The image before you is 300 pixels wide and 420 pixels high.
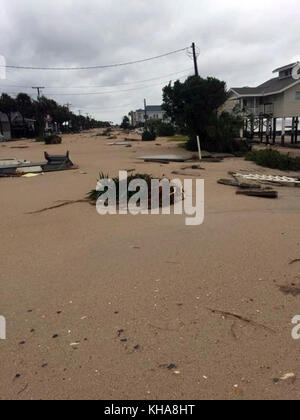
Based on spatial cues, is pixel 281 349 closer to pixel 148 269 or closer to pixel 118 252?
pixel 148 269

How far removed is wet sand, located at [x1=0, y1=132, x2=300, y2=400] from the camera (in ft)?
8.98

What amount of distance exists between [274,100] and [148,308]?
3734 cm

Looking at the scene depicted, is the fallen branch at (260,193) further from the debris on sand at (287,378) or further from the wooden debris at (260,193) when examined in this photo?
the debris on sand at (287,378)

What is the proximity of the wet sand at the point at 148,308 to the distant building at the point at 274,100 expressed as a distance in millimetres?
26907

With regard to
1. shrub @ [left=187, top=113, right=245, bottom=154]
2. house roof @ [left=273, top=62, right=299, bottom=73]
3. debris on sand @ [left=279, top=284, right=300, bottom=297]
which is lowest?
debris on sand @ [left=279, top=284, right=300, bottom=297]

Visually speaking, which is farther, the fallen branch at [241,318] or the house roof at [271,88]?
the house roof at [271,88]

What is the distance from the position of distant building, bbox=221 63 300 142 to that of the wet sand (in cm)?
2691

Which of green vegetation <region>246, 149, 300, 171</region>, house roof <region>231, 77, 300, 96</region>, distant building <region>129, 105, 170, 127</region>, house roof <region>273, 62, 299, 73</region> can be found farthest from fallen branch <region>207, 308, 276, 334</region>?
distant building <region>129, 105, 170, 127</region>

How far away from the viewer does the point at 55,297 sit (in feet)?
13.4

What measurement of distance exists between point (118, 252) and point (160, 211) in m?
2.62

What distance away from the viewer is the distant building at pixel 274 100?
113 ft

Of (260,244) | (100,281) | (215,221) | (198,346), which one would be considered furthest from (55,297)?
(215,221)

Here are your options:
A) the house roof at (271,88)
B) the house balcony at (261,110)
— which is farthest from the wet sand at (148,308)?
the house balcony at (261,110)

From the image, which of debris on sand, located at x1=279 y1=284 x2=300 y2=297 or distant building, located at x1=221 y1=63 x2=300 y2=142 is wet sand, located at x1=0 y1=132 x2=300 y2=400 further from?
distant building, located at x1=221 y1=63 x2=300 y2=142
